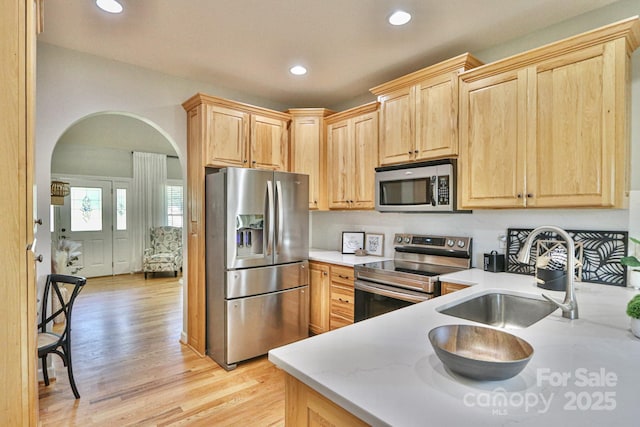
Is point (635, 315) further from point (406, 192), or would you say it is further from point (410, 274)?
point (406, 192)

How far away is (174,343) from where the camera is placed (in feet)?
11.2

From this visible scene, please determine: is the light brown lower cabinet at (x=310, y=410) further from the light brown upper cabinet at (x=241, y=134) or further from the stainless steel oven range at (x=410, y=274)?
the light brown upper cabinet at (x=241, y=134)

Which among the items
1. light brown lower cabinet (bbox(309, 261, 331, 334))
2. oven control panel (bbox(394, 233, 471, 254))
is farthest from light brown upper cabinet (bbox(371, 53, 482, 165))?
light brown lower cabinet (bbox(309, 261, 331, 334))

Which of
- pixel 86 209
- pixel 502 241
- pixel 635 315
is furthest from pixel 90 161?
pixel 635 315

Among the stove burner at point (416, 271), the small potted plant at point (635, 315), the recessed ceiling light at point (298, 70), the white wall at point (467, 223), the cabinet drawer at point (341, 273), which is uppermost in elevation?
the recessed ceiling light at point (298, 70)

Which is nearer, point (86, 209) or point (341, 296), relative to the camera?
point (341, 296)

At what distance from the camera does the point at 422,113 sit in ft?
9.11

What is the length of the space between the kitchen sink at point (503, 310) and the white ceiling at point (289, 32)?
1.87m

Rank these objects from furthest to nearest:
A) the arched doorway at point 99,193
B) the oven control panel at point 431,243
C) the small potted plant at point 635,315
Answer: the arched doorway at point 99,193
the oven control panel at point 431,243
the small potted plant at point 635,315

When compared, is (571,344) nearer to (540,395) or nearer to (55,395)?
(540,395)

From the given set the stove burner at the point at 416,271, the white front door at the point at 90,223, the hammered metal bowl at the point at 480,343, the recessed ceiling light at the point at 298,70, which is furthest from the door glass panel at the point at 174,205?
the hammered metal bowl at the point at 480,343

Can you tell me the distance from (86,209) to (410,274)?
681 cm

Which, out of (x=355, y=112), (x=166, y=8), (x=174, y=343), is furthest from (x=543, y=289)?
(x=174, y=343)

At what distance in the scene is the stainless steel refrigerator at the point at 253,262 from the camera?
2.91 m
